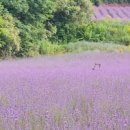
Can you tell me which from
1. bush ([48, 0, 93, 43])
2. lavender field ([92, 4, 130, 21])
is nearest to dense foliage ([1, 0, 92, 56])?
bush ([48, 0, 93, 43])

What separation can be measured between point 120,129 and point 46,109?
1.15m

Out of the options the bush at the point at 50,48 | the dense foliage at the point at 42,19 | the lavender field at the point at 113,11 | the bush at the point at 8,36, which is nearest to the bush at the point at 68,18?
the dense foliage at the point at 42,19

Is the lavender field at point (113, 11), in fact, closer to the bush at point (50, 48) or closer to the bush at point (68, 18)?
the bush at point (68, 18)

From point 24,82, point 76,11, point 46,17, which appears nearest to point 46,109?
point 24,82

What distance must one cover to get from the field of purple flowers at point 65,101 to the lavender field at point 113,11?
83.9 feet

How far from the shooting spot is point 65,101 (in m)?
6.23

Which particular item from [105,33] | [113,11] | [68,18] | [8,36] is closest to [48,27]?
[68,18]

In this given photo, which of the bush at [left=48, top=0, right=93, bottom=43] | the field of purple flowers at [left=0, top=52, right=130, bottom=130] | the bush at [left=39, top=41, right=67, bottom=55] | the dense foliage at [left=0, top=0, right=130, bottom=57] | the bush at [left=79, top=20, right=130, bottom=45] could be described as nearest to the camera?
the field of purple flowers at [left=0, top=52, right=130, bottom=130]

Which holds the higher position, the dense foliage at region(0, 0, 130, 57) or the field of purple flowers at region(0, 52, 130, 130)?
the field of purple flowers at region(0, 52, 130, 130)

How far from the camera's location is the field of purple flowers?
5102 mm

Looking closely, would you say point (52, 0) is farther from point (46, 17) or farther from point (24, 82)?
point (24, 82)

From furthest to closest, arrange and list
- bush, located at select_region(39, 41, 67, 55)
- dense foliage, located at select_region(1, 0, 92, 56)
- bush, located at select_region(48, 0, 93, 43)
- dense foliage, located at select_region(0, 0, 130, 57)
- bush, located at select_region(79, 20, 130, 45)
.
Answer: bush, located at select_region(79, 20, 130, 45) → bush, located at select_region(48, 0, 93, 43) → bush, located at select_region(39, 41, 67, 55) → dense foliage, located at select_region(1, 0, 92, 56) → dense foliage, located at select_region(0, 0, 130, 57)

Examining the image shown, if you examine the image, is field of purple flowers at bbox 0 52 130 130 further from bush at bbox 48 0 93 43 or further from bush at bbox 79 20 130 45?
bush at bbox 79 20 130 45

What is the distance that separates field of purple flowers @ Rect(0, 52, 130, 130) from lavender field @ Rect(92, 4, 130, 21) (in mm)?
25581
